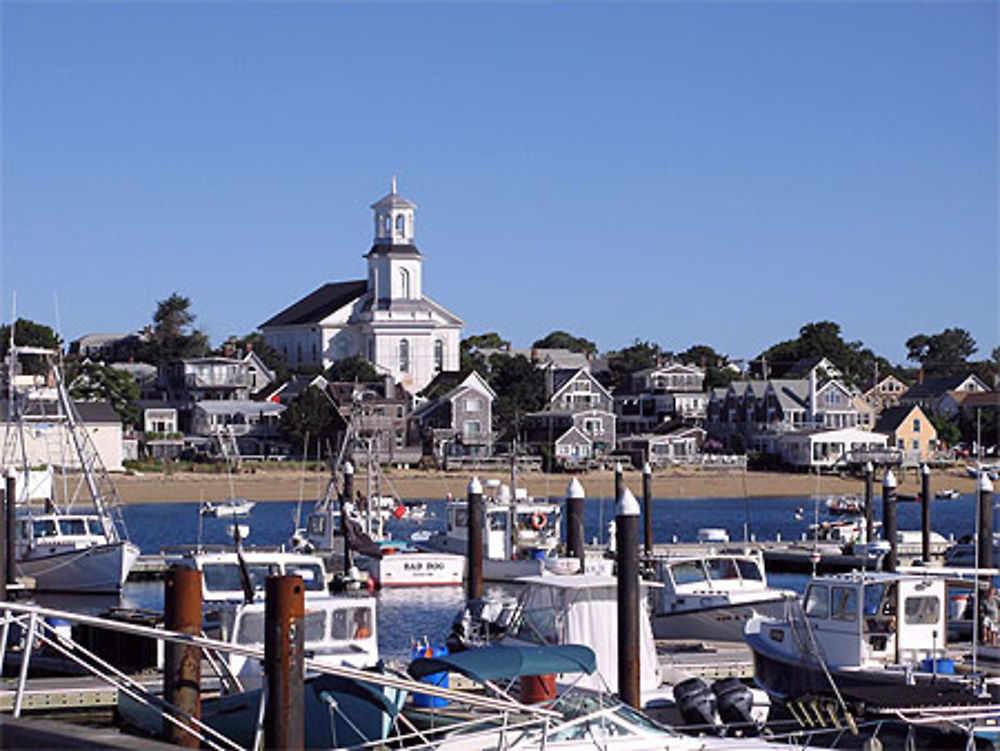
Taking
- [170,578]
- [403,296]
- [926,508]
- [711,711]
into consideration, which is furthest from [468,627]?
[403,296]

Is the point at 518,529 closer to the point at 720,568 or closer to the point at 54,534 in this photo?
the point at 54,534

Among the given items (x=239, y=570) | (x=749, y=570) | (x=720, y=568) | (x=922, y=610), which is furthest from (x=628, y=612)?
(x=749, y=570)

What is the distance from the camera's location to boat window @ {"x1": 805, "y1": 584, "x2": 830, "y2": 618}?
25.1 m

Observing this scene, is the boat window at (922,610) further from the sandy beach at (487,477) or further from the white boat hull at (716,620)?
the sandy beach at (487,477)

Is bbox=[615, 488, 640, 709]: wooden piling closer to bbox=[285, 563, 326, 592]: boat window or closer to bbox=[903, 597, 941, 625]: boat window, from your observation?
bbox=[903, 597, 941, 625]: boat window

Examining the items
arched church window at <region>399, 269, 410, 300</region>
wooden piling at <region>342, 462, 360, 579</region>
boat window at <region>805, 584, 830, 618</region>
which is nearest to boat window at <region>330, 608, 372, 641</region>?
boat window at <region>805, 584, 830, 618</region>

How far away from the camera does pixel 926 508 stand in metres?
49.0

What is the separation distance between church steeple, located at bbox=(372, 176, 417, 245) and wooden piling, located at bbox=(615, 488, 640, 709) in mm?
127984

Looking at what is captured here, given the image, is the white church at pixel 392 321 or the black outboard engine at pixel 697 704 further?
the white church at pixel 392 321

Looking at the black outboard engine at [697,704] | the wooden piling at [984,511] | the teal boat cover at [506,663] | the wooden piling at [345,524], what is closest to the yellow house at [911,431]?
the wooden piling at [345,524]

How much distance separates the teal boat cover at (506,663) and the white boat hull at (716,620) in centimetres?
1438

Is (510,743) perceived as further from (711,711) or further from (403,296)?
(403,296)

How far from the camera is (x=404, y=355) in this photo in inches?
5965

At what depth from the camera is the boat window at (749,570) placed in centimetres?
3625
